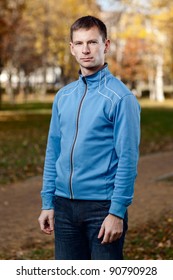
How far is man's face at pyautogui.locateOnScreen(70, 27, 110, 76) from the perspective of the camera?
129 inches

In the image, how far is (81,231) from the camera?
3.40 meters

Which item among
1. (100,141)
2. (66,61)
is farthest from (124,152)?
(66,61)

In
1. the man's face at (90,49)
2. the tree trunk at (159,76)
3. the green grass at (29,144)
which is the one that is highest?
the man's face at (90,49)

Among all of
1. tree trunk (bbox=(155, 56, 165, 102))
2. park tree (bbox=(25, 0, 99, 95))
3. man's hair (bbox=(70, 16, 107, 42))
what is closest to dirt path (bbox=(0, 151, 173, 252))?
man's hair (bbox=(70, 16, 107, 42))

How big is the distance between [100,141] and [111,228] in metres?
0.45

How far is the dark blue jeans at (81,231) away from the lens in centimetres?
330

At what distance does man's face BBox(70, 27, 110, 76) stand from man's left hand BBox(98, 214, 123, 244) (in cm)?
77

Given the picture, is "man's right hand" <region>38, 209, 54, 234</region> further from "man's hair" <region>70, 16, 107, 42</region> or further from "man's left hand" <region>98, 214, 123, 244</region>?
"man's hair" <region>70, 16, 107, 42</region>

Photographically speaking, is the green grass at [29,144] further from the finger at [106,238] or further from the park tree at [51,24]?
the park tree at [51,24]

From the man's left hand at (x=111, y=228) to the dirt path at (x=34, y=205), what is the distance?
4.42 m

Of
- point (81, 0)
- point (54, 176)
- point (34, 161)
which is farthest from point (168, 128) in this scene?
point (54, 176)

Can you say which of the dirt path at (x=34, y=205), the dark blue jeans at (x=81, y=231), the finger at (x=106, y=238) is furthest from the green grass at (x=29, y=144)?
the finger at (x=106, y=238)

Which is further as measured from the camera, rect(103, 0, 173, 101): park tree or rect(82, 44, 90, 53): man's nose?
rect(103, 0, 173, 101): park tree
